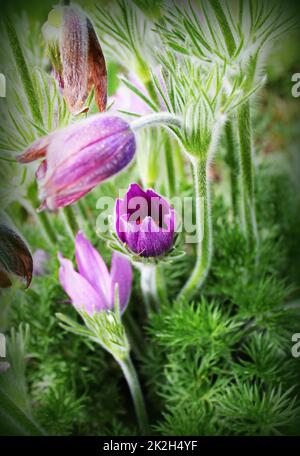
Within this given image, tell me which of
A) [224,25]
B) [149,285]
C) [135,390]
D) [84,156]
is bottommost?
[135,390]

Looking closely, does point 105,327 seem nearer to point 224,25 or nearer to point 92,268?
point 92,268

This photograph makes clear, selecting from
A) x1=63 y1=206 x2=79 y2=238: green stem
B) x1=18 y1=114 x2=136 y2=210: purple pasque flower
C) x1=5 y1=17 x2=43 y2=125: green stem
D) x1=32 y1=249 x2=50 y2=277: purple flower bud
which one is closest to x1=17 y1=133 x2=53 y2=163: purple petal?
x1=18 y1=114 x2=136 y2=210: purple pasque flower

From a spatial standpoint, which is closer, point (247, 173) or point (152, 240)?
point (152, 240)

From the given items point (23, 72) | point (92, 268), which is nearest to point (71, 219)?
point (92, 268)

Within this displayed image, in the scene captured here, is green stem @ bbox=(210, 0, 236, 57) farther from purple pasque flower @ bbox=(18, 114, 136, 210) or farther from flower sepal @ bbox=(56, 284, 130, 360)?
flower sepal @ bbox=(56, 284, 130, 360)

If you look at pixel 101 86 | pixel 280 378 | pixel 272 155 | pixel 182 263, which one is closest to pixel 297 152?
pixel 272 155

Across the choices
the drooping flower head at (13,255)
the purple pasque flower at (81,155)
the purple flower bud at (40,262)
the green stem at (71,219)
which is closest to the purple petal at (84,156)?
the purple pasque flower at (81,155)
